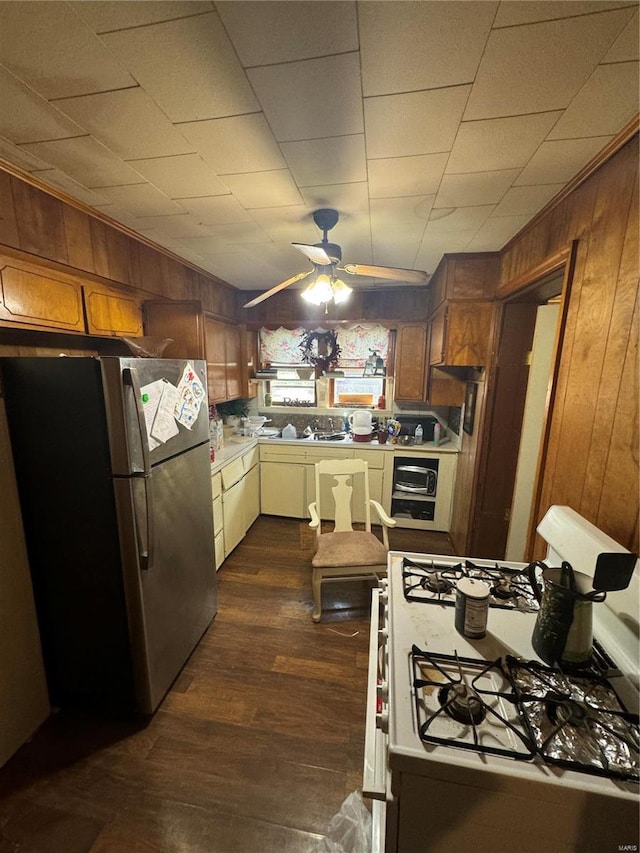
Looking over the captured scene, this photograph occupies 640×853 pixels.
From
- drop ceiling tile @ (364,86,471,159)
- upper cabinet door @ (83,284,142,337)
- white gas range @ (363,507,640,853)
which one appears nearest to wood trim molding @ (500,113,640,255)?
drop ceiling tile @ (364,86,471,159)

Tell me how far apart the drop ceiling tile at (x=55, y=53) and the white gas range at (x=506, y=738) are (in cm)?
184

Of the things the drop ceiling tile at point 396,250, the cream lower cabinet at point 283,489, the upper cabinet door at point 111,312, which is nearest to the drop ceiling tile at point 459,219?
the drop ceiling tile at point 396,250

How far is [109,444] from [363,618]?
6.33 feet

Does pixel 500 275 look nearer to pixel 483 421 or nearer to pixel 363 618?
pixel 483 421

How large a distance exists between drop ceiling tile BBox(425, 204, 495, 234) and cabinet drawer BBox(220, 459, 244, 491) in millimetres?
2252

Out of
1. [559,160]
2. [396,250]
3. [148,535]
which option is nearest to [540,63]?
[559,160]

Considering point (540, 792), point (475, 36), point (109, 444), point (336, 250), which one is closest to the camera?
point (540, 792)

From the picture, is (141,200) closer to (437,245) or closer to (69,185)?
(69,185)

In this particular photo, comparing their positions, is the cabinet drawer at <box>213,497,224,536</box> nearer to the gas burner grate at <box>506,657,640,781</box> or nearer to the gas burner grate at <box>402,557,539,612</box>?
the gas burner grate at <box>402,557,539,612</box>

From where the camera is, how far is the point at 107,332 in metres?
1.94

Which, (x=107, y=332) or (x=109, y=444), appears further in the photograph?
(x=107, y=332)

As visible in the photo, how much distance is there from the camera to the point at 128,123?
1117mm

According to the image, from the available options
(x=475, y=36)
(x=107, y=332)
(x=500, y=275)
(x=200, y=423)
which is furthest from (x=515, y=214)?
(x=107, y=332)

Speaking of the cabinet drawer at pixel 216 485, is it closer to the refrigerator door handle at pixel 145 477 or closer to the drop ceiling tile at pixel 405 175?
the refrigerator door handle at pixel 145 477
